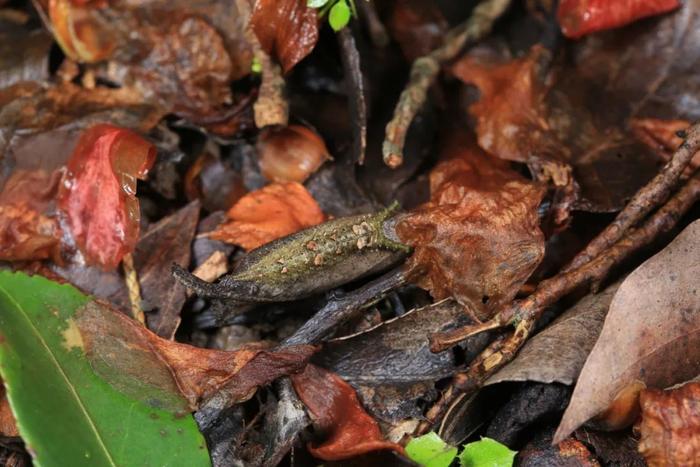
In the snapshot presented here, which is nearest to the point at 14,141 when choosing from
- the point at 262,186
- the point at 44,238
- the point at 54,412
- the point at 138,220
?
the point at 44,238

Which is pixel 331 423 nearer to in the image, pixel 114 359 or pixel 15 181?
pixel 114 359

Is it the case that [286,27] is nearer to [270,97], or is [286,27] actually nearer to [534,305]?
[270,97]

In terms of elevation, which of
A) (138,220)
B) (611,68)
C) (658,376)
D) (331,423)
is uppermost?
(611,68)

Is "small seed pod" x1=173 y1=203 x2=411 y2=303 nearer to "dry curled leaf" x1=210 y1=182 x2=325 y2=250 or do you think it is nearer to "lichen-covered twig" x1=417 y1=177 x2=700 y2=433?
"dry curled leaf" x1=210 y1=182 x2=325 y2=250

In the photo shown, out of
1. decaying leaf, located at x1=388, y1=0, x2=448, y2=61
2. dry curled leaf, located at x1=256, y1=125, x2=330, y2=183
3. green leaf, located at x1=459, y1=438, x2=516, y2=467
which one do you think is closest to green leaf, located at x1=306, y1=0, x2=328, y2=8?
dry curled leaf, located at x1=256, y1=125, x2=330, y2=183

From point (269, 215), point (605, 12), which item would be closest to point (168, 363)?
point (269, 215)

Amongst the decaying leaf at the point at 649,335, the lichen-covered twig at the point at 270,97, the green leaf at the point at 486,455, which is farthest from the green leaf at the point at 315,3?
the green leaf at the point at 486,455
